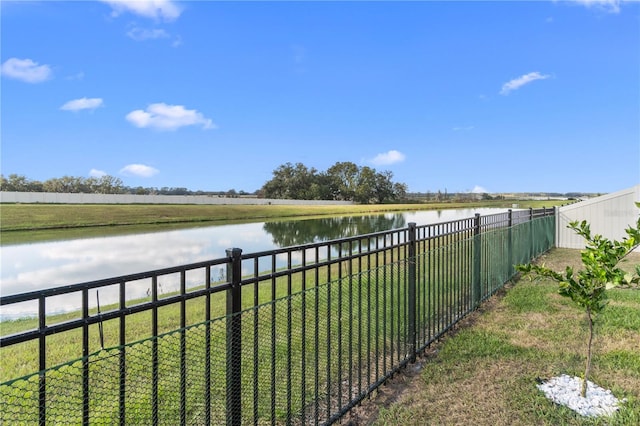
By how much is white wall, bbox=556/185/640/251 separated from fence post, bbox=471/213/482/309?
733cm

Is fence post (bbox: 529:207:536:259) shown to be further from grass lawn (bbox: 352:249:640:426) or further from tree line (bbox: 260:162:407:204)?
tree line (bbox: 260:162:407:204)

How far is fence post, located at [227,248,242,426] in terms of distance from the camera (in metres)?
1.77

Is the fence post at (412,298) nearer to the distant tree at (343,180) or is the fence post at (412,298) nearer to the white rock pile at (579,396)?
the white rock pile at (579,396)

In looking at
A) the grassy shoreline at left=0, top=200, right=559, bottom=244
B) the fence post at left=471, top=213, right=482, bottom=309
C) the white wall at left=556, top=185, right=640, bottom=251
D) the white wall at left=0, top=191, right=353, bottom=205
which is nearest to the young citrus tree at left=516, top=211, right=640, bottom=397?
the fence post at left=471, top=213, right=482, bottom=309

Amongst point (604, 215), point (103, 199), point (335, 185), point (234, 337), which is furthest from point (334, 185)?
point (234, 337)

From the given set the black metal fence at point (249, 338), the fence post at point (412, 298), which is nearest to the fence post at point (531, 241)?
the black metal fence at point (249, 338)

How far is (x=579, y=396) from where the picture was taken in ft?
8.70

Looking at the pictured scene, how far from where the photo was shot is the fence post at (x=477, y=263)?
4.82 m

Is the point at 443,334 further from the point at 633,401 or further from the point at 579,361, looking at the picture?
the point at 633,401

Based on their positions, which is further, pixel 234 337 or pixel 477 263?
pixel 477 263

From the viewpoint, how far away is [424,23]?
1165cm

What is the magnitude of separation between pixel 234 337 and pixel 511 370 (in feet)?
8.43

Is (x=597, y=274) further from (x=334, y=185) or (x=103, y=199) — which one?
(x=334, y=185)

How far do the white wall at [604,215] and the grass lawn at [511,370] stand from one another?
24.9 ft
